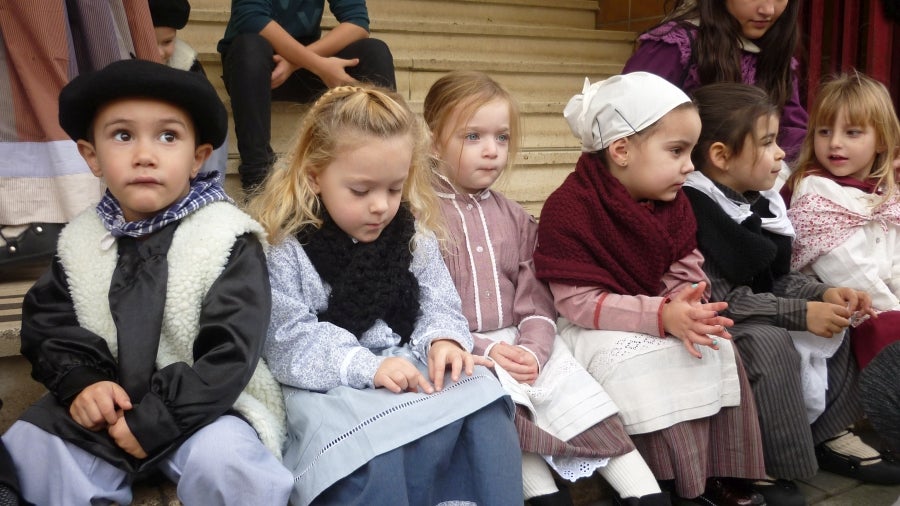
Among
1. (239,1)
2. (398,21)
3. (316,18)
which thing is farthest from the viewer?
(398,21)

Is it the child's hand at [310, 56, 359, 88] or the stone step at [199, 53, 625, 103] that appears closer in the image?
the child's hand at [310, 56, 359, 88]

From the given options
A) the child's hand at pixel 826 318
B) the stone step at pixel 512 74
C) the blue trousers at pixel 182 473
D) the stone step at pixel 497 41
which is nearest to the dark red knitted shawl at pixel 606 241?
the child's hand at pixel 826 318

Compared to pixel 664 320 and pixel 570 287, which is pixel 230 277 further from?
pixel 664 320

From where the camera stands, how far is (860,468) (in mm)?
2043

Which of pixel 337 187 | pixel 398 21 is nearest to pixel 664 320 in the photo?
pixel 337 187

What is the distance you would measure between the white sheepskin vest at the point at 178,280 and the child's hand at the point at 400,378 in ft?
0.76

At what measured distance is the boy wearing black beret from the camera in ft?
4.34

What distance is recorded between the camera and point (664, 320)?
1.76 metres

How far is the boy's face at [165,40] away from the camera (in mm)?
2443

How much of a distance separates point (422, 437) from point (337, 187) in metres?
0.56

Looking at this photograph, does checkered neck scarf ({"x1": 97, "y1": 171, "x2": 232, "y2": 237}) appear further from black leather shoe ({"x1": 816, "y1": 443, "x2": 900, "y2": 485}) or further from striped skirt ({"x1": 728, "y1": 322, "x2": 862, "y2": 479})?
black leather shoe ({"x1": 816, "y1": 443, "x2": 900, "y2": 485})

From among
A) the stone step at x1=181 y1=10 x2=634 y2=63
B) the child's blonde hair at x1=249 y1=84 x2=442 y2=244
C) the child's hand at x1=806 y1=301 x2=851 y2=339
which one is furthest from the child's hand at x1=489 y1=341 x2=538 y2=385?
the stone step at x1=181 y1=10 x2=634 y2=63

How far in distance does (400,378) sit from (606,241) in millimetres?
688

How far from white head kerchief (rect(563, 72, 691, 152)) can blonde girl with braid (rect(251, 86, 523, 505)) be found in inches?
18.6
